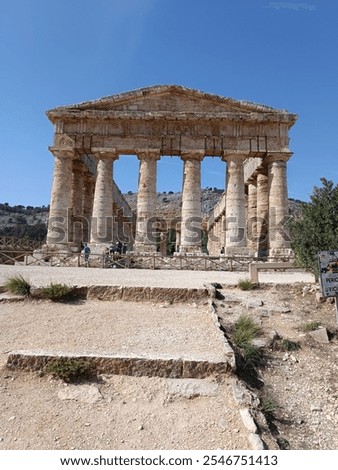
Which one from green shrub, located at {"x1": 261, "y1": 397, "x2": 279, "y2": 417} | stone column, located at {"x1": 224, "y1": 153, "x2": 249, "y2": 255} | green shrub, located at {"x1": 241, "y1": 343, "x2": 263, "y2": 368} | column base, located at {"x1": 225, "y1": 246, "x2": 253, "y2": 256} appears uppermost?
stone column, located at {"x1": 224, "y1": 153, "x2": 249, "y2": 255}

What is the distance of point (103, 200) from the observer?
70.4 ft

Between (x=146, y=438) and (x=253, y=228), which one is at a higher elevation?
(x=253, y=228)

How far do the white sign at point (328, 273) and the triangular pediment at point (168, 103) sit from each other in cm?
1766

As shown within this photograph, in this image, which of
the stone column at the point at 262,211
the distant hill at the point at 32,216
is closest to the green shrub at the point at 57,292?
the stone column at the point at 262,211

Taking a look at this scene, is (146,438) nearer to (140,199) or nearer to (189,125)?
(140,199)

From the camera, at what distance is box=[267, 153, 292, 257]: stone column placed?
20859 mm

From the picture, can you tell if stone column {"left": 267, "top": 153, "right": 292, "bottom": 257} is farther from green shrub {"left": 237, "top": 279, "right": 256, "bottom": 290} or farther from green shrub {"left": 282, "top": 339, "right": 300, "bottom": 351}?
green shrub {"left": 282, "top": 339, "right": 300, "bottom": 351}

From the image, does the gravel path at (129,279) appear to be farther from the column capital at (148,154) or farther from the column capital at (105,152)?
the column capital at (105,152)

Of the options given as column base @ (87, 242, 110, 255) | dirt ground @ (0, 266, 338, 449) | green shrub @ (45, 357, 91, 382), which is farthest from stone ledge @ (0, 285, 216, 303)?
column base @ (87, 242, 110, 255)

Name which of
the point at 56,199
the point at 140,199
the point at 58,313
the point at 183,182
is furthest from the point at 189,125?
the point at 58,313

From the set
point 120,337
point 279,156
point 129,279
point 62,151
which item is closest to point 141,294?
point 120,337

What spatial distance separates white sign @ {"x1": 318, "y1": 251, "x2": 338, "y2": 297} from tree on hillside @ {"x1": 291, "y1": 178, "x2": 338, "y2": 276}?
2408 millimetres

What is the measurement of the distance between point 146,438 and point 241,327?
3.47 m

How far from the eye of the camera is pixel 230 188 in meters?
21.5
